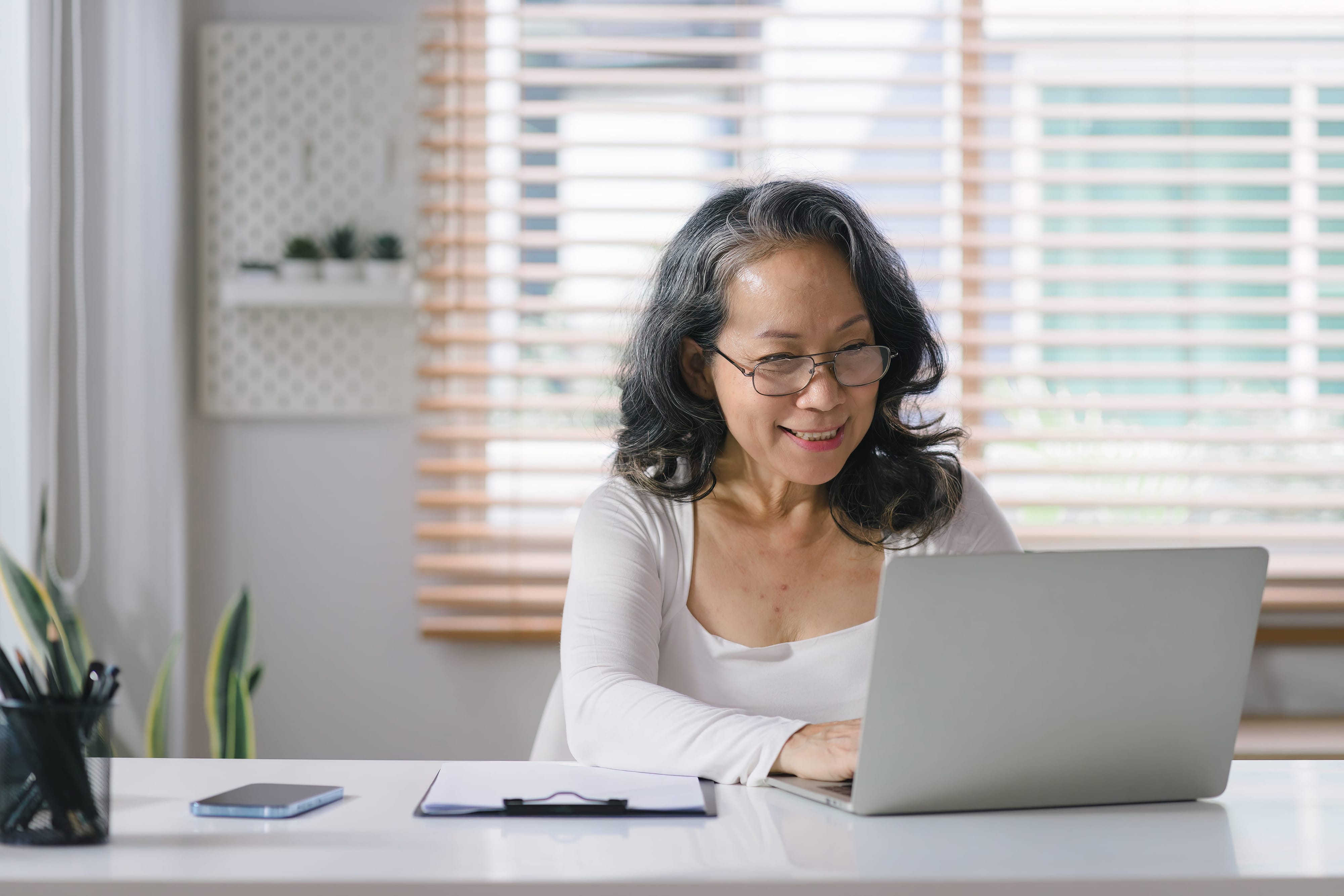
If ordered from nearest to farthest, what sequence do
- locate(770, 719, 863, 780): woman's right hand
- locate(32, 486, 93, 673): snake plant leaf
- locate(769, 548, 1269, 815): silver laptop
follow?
locate(769, 548, 1269, 815): silver laptop < locate(770, 719, 863, 780): woman's right hand < locate(32, 486, 93, 673): snake plant leaf

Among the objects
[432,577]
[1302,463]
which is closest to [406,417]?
[432,577]

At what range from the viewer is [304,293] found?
2375mm

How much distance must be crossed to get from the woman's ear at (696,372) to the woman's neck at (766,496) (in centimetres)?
9

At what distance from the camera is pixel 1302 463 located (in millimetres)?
2463

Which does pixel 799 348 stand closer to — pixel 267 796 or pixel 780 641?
pixel 780 641

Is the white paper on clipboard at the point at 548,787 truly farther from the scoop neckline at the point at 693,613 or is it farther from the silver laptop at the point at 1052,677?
the scoop neckline at the point at 693,613

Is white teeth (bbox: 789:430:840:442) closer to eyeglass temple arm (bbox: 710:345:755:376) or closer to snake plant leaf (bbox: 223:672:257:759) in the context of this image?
eyeglass temple arm (bbox: 710:345:755:376)

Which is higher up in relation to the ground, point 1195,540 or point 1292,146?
→ point 1292,146

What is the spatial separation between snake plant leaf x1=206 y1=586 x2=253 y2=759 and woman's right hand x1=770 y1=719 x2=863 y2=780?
150 centimetres

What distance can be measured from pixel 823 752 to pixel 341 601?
5.71 ft

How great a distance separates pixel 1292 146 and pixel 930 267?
0.81 meters

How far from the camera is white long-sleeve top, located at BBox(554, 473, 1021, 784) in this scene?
1191 millimetres

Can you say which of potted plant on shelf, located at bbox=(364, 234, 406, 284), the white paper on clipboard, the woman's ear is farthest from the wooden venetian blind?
the white paper on clipboard

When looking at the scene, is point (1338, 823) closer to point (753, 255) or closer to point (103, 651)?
point (753, 255)
